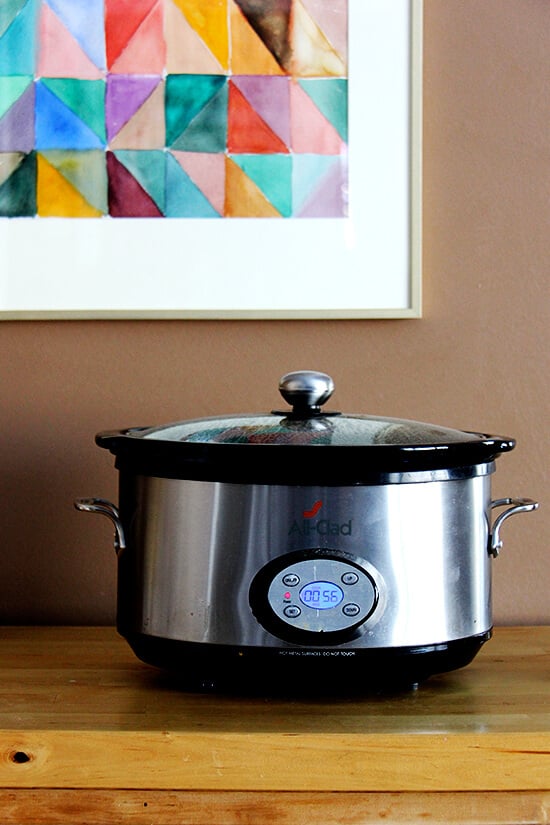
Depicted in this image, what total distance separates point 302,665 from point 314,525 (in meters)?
0.13

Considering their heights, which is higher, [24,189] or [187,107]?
[187,107]

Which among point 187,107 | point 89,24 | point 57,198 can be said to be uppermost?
point 89,24

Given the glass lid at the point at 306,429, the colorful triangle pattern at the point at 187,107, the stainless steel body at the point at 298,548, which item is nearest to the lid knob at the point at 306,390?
the glass lid at the point at 306,429

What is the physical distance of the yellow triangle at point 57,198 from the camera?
1278 millimetres

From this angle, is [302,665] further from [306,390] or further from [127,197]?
[127,197]

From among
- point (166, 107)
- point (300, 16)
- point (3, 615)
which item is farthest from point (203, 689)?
point (300, 16)

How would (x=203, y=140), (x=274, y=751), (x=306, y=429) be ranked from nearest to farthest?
1. (x=274, y=751)
2. (x=306, y=429)
3. (x=203, y=140)

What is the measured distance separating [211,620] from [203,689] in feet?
0.35

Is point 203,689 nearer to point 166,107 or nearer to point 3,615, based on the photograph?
point 3,615

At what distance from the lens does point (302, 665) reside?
92cm

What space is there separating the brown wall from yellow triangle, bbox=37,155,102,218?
144 millimetres

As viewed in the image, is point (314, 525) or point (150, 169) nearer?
point (314, 525)

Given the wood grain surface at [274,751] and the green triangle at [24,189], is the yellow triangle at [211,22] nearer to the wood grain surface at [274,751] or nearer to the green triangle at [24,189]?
the green triangle at [24,189]

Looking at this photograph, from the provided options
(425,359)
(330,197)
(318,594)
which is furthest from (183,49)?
(318,594)
